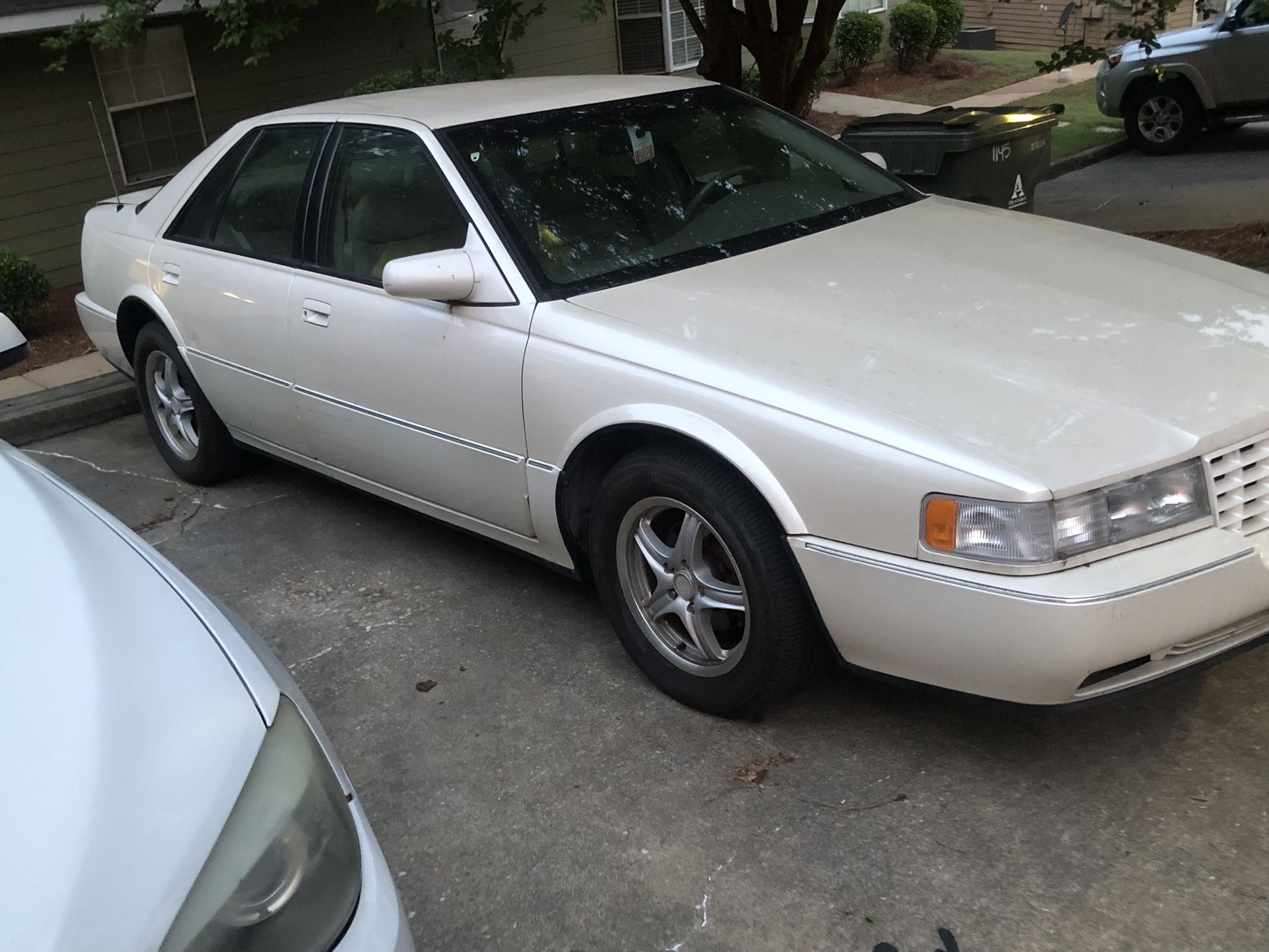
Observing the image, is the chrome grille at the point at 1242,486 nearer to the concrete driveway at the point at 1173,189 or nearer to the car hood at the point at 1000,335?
the car hood at the point at 1000,335

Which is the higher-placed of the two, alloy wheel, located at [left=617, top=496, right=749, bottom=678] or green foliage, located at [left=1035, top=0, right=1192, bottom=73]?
green foliage, located at [left=1035, top=0, right=1192, bottom=73]

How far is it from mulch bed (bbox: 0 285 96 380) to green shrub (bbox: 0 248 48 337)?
157 mm

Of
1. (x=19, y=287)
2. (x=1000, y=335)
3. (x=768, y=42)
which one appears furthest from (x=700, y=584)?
(x=19, y=287)

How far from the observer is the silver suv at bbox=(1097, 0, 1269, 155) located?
36.6 ft

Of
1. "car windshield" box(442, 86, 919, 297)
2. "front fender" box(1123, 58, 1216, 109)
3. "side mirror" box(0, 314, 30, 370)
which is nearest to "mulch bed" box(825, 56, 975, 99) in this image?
"front fender" box(1123, 58, 1216, 109)

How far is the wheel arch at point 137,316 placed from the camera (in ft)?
16.9

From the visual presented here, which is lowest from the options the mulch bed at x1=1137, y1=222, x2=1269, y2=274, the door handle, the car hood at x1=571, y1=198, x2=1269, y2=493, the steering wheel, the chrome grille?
the mulch bed at x1=1137, y1=222, x2=1269, y2=274

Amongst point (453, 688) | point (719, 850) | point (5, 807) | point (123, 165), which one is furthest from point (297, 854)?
point (123, 165)

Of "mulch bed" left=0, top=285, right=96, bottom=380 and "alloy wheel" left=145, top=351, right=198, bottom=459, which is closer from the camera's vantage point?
"alloy wheel" left=145, top=351, right=198, bottom=459

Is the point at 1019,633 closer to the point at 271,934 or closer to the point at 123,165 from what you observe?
the point at 271,934

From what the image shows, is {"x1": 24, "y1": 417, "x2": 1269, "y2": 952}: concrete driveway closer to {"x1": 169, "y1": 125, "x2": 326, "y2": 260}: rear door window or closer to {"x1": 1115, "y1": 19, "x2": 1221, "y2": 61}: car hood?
{"x1": 169, "y1": 125, "x2": 326, "y2": 260}: rear door window

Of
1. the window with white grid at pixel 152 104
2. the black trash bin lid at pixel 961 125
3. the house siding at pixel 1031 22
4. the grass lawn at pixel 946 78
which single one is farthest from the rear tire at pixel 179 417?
the house siding at pixel 1031 22

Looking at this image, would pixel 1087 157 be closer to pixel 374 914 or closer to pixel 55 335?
pixel 55 335

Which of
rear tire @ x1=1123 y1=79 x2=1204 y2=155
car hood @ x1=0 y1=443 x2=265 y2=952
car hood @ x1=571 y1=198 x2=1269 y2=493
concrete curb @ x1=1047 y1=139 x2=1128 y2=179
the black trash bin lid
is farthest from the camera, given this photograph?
rear tire @ x1=1123 y1=79 x2=1204 y2=155
